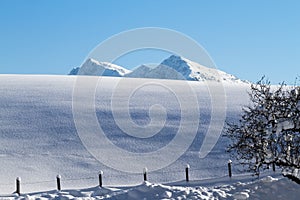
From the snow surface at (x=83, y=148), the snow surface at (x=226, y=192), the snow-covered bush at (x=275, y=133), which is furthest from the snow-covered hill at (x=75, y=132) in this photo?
the snow-covered bush at (x=275, y=133)

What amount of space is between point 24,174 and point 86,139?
8428 millimetres

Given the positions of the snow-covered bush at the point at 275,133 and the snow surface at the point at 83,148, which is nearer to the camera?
the snow-covered bush at the point at 275,133

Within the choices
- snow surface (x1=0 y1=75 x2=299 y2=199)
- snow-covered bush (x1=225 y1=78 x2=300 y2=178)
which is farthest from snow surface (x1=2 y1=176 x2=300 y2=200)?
snow-covered bush (x1=225 y1=78 x2=300 y2=178)

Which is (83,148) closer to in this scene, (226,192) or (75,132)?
(75,132)

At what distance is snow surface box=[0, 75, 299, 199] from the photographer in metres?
16.8

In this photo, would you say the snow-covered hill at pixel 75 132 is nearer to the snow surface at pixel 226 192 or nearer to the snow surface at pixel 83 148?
the snow surface at pixel 83 148

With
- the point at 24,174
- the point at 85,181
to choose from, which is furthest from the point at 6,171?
the point at 85,181

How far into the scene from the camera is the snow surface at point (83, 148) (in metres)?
16.8

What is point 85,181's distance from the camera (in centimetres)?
2628

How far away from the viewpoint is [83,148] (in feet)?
110

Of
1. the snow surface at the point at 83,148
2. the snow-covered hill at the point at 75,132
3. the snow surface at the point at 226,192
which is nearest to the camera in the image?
the snow surface at the point at 226,192

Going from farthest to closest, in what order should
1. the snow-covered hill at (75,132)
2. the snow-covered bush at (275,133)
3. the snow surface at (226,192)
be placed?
the snow-covered hill at (75,132) → the snow-covered bush at (275,133) → the snow surface at (226,192)

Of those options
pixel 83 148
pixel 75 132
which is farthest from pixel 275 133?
pixel 75 132

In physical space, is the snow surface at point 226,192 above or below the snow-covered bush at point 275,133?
below
